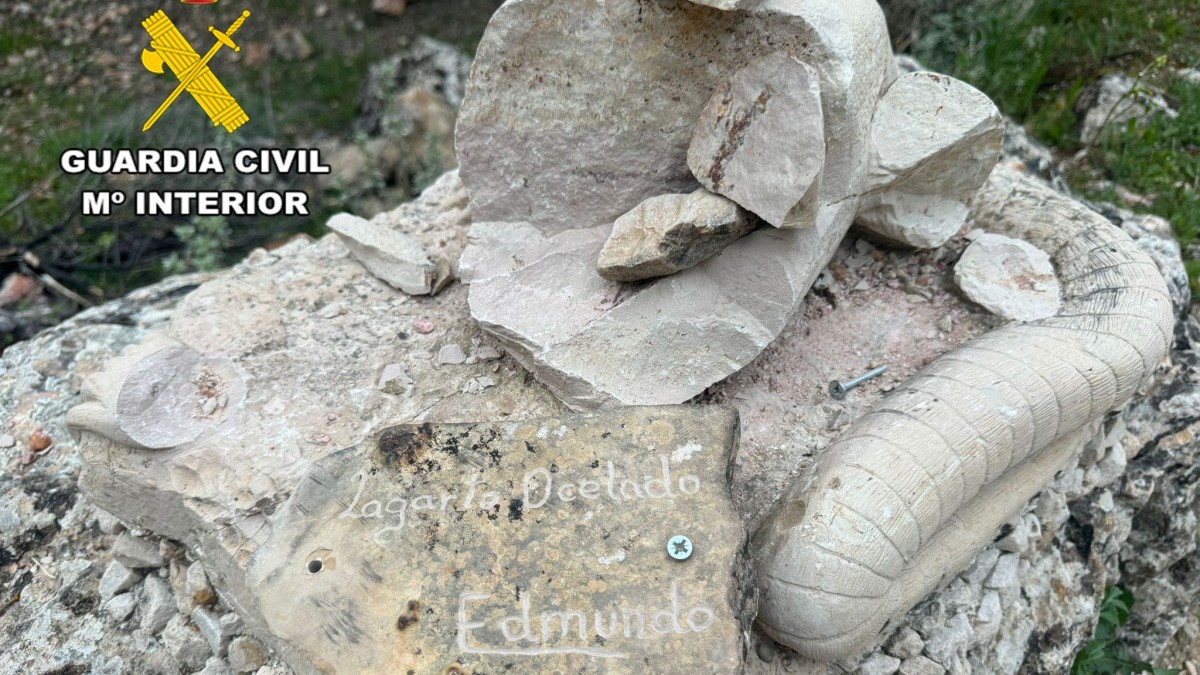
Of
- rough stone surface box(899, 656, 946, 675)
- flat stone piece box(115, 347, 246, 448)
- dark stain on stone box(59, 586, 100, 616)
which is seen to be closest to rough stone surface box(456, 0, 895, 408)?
flat stone piece box(115, 347, 246, 448)

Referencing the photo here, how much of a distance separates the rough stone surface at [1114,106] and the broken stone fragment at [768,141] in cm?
248

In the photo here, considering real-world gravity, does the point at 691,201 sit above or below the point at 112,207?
Answer: above

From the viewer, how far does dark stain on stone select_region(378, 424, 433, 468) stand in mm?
2141

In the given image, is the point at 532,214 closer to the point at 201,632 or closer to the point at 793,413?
the point at 793,413

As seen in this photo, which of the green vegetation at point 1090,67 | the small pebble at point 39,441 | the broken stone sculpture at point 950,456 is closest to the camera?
the broken stone sculpture at point 950,456

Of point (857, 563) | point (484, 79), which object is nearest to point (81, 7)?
point (484, 79)

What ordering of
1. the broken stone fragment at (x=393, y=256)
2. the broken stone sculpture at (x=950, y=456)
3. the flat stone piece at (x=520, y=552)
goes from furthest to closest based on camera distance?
the broken stone fragment at (x=393, y=256), the broken stone sculpture at (x=950, y=456), the flat stone piece at (x=520, y=552)

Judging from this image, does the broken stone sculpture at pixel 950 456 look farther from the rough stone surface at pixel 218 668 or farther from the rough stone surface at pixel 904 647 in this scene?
the rough stone surface at pixel 218 668

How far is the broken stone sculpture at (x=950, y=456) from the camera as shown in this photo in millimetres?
2088

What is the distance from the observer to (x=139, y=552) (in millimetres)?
2541

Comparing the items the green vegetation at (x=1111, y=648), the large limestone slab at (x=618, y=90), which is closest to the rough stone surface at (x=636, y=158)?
the large limestone slab at (x=618, y=90)

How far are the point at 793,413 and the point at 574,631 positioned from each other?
99 centimetres

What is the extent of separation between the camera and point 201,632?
7.95ft

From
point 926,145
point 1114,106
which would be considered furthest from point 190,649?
point 1114,106
